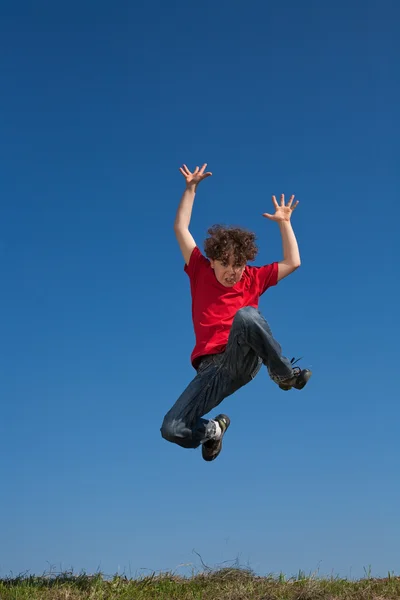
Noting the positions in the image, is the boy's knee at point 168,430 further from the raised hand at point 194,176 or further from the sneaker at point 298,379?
the raised hand at point 194,176

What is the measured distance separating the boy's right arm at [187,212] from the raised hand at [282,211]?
1053 millimetres

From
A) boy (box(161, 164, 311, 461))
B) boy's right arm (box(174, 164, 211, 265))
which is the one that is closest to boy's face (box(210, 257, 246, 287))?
boy (box(161, 164, 311, 461))

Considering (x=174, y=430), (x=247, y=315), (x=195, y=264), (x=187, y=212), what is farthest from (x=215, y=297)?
(x=174, y=430)

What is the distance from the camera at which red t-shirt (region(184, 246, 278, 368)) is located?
365 inches

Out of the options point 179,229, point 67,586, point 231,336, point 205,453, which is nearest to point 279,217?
point 179,229

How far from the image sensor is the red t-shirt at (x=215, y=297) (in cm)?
927

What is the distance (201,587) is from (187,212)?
17.5 feet

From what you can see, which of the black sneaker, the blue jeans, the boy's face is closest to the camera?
the blue jeans

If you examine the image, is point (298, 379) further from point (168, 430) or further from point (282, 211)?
point (282, 211)

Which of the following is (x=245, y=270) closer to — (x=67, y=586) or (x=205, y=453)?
(x=205, y=453)

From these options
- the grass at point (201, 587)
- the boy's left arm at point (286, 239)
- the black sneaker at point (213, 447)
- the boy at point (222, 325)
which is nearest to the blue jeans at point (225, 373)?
the boy at point (222, 325)

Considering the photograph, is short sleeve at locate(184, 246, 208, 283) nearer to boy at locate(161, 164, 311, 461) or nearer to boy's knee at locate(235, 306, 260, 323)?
boy at locate(161, 164, 311, 461)

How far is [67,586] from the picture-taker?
1008 centimetres

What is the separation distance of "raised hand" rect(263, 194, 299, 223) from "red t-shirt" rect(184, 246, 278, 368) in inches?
26.5
